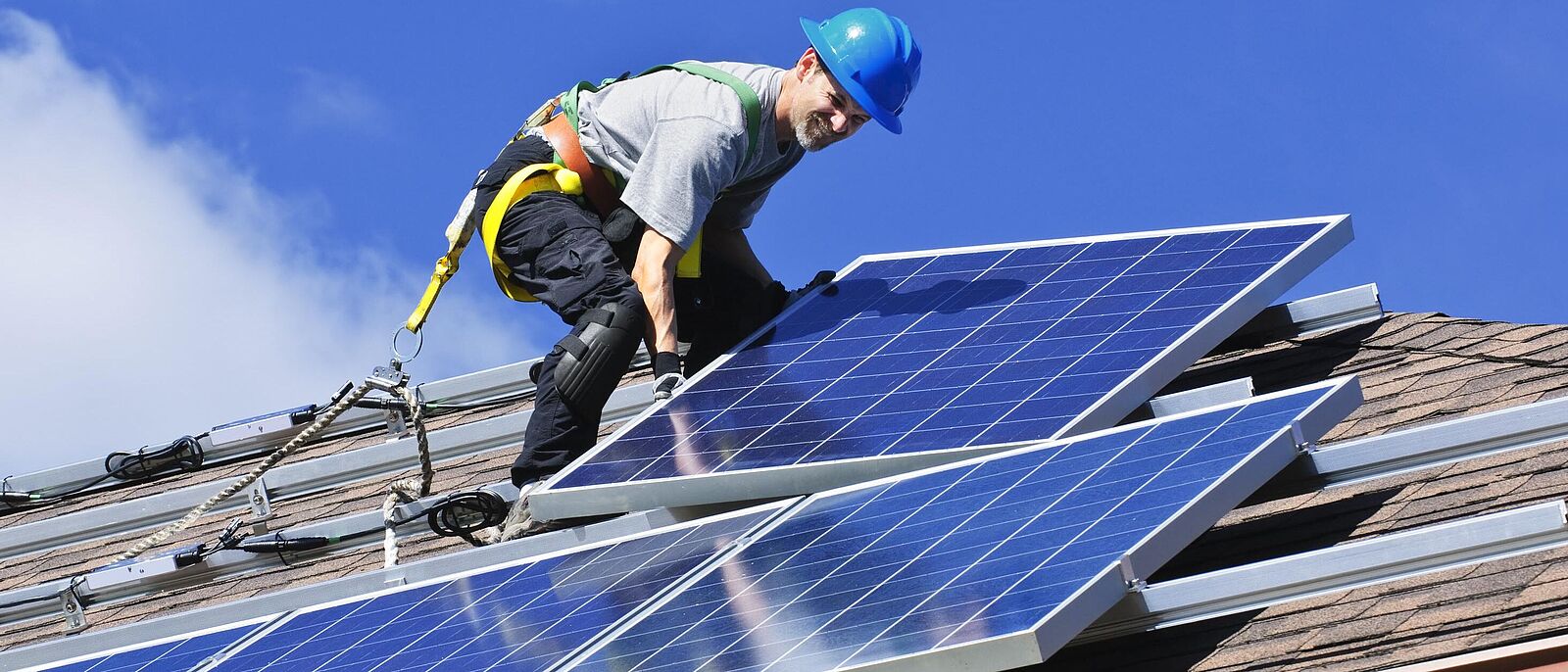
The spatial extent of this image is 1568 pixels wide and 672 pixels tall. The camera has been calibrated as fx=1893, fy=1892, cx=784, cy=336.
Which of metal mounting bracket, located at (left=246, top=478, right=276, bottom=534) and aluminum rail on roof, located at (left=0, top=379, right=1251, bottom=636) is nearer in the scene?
aluminum rail on roof, located at (left=0, top=379, right=1251, bottom=636)

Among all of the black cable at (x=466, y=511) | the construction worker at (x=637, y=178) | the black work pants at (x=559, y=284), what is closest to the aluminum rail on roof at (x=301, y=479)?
the construction worker at (x=637, y=178)

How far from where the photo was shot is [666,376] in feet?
22.4

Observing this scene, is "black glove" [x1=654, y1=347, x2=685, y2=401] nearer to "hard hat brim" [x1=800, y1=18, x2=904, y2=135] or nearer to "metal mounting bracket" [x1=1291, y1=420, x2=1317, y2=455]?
"hard hat brim" [x1=800, y1=18, x2=904, y2=135]

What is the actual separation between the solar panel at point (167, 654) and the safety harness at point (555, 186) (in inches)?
67.9

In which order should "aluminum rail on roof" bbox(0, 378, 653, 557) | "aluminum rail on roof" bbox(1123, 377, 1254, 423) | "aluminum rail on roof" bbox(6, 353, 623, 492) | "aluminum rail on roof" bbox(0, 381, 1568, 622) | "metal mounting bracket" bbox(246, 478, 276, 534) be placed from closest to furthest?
"aluminum rail on roof" bbox(0, 381, 1568, 622)
"aluminum rail on roof" bbox(1123, 377, 1254, 423)
"metal mounting bracket" bbox(246, 478, 276, 534)
"aluminum rail on roof" bbox(0, 378, 653, 557)
"aluminum rail on roof" bbox(6, 353, 623, 492)

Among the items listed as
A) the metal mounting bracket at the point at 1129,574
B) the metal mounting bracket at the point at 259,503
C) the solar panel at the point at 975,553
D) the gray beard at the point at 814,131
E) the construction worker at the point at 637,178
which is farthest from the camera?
the metal mounting bracket at the point at 259,503

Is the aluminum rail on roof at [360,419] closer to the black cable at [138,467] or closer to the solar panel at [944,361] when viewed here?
the black cable at [138,467]

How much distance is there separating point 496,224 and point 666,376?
35.5 inches

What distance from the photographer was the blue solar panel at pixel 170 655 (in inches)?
224

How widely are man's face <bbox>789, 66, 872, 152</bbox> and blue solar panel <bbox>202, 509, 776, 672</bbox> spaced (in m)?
1.88

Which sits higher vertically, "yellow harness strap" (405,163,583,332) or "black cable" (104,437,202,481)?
"yellow harness strap" (405,163,583,332)

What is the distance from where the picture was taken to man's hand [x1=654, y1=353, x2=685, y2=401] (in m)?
6.81

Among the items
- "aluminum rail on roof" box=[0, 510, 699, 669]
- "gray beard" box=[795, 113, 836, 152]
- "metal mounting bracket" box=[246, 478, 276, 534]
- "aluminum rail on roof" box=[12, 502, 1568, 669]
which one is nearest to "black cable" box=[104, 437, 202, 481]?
"metal mounting bracket" box=[246, 478, 276, 534]

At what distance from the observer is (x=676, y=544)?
18.5ft
